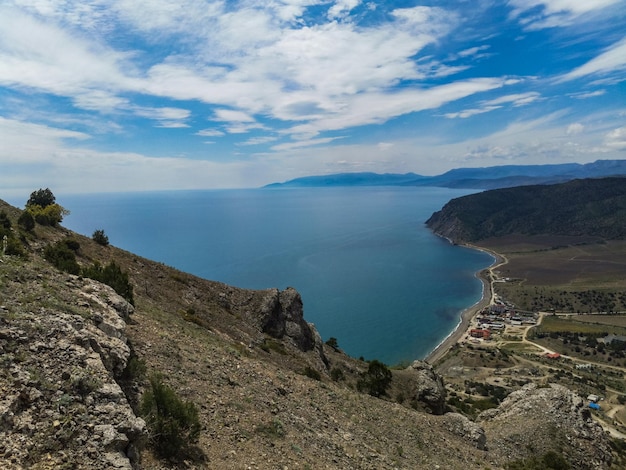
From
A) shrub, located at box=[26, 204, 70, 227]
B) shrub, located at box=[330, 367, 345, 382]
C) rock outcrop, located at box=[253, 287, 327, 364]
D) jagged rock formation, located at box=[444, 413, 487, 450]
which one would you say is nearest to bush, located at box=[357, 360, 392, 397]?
shrub, located at box=[330, 367, 345, 382]

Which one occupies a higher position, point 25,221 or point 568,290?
point 25,221

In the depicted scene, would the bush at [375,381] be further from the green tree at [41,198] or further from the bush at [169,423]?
the green tree at [41,198]

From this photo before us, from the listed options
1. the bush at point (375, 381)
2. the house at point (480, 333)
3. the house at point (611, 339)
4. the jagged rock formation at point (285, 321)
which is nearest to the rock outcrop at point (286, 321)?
the jagged rock formation at point (285, 321)

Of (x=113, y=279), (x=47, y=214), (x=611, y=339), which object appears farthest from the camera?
(x=611, y=339)

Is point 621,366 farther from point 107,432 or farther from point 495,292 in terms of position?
point 107,432

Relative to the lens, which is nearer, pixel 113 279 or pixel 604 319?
pixel 113 279

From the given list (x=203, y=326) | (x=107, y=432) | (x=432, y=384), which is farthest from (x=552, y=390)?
(x=107, y=432)

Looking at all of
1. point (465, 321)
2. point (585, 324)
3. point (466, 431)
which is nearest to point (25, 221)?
point (466, 431)

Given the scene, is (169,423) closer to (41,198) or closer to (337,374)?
(337,374)

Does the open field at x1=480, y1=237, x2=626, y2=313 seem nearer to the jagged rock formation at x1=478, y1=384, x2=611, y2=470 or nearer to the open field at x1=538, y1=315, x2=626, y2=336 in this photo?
the open field at x1=538, y1=315, x2=626, y2=336
